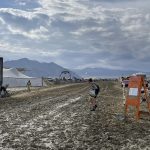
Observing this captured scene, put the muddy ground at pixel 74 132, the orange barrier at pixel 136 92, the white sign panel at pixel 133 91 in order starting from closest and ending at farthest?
the muddy ground at pixel 74 132, the orange barrier at pixel 136 92, the white sign panel at pixel 133 91

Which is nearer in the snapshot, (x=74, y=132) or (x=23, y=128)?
(x=74, y=132)

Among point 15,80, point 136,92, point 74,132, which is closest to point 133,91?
point 136,92

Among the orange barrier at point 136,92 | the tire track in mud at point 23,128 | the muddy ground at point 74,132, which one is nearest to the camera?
the muddy ground at point 74,132

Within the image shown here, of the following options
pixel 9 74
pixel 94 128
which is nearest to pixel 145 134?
pixel 94 128

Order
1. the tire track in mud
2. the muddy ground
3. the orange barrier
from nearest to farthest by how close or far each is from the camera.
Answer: the muddy ground
the tire track in mud
the orange barrier

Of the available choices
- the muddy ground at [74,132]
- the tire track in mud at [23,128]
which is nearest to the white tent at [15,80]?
the tire track in mud at [23,128]

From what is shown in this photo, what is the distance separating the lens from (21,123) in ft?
76.9

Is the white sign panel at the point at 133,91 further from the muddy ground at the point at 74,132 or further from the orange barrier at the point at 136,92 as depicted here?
the muddy ground at the point at 74,132

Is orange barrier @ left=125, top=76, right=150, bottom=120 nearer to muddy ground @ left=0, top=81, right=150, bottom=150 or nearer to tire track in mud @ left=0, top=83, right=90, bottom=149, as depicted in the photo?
muddy ground @ left=0, top=81, right=150, bottom=150

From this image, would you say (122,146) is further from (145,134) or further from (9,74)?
(9,74)

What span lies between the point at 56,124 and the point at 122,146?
6.78 metres

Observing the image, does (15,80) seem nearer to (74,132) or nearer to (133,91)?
(133,91)

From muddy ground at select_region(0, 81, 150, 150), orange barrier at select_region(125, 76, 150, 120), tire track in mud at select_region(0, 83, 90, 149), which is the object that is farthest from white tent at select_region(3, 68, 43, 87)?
orange barrier at select_region(125, 76, 150, 120)

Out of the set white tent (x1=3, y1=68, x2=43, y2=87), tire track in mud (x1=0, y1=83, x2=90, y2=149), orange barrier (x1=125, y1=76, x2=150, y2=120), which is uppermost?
white tent (x1=3, y1=68, x2=43, y2=87)
